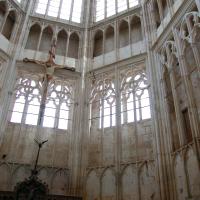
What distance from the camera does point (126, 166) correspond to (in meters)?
12.3

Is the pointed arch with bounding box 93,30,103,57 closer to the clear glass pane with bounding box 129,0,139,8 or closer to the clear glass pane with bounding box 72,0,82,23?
the clear glass pane with bounding box 72,0,82,23

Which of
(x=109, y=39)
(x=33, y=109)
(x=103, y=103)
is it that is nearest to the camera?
(x=33, y=109)

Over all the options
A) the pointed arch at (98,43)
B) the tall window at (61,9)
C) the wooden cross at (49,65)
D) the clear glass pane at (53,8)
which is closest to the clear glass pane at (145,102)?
the pointed arch at (98,43)

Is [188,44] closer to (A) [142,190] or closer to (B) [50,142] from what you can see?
(A) [142,190]

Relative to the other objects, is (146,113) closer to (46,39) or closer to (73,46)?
(73,46)

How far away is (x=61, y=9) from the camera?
19203mm

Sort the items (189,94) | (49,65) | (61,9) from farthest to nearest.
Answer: (61,9) < (49,65) < (189,94)

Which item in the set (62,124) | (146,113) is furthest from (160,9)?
(62,124)

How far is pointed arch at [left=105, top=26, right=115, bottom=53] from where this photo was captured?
55.8 ft

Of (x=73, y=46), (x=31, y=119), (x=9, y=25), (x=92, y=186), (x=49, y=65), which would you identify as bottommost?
(x=92, y=186)

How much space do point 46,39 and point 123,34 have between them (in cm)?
507

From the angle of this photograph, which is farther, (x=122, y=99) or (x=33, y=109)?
(x=33, y=109)

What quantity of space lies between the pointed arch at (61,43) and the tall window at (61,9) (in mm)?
1387

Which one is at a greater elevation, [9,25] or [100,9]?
[100,9]
